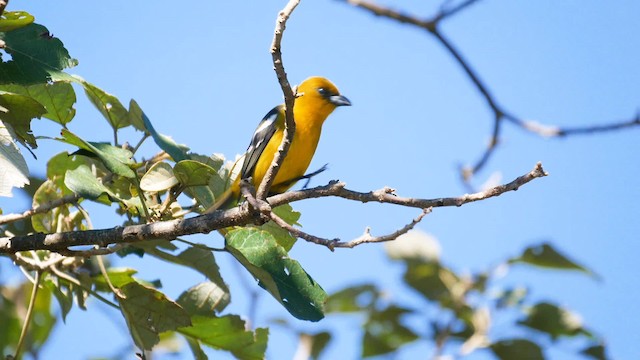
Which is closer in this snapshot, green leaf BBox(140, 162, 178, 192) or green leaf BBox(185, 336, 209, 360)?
green leaf BBox(140, 162, 178, 192)

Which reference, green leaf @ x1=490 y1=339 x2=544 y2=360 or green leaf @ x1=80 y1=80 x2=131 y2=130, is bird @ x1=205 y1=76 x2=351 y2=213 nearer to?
green leaf @ x1=80 y1=80 x2=131 y2=130

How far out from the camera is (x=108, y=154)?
137 inches

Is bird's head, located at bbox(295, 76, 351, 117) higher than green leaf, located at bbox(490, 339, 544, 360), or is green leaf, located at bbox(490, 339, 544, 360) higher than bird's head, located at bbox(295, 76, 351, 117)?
bird's head, located at bbox(295, 76, 351, 117)

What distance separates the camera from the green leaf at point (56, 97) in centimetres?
388

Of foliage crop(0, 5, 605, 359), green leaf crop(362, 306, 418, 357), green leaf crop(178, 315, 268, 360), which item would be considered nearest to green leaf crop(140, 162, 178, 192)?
foliage crop(0, 5, 605, 359)

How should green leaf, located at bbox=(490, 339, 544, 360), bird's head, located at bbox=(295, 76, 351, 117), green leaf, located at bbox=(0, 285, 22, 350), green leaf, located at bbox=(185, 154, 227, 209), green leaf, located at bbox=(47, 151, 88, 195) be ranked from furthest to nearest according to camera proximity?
bird's head, located at bbox=(295, 76, 351, 117) → green leaf, located at bbox=(490, 339, 544, 360) → green leaf, located at bbox=(0, 285, 22, 350) → green leaf, located at bbox=(47, 151, 88, 195) → green leaf, located at bbox=(185, 154, 227, 209)

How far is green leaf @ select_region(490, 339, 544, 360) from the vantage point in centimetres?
475

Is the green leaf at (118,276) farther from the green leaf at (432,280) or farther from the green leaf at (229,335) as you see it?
the green leaf at (432,280)

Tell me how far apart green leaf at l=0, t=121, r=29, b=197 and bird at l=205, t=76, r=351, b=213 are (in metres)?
1.54

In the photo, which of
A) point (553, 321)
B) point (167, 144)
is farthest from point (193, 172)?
point (553, 321)

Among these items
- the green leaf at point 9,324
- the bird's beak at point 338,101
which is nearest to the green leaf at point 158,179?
the green leaf at point 9,324

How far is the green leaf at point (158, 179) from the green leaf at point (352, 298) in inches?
74.3

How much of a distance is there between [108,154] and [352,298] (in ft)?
7.30

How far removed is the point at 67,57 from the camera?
11.2 ft
